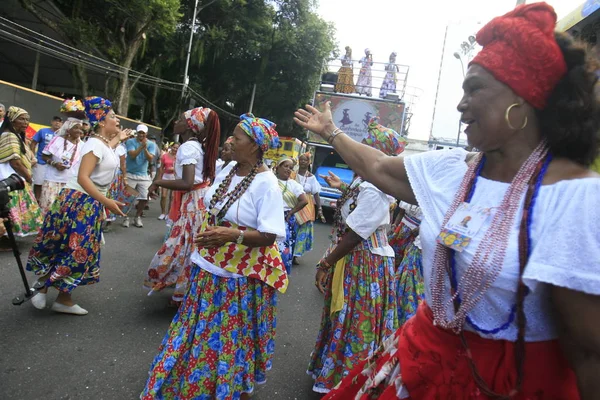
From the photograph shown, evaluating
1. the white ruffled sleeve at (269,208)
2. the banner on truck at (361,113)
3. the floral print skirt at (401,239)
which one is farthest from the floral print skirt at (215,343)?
the banner on truck at (361,113)

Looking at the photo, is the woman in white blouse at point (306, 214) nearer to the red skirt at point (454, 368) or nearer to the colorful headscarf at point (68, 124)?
the colorful headscarf at point (68, 124)

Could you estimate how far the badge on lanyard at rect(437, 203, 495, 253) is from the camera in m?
1.18

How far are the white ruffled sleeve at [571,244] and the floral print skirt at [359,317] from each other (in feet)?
6.46

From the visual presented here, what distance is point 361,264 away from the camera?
9.82 ft

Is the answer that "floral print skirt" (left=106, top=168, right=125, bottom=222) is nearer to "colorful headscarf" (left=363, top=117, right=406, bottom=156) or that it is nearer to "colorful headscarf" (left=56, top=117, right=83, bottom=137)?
"colorful headscarf" (left=56, top=117, right=83, bottom=137)

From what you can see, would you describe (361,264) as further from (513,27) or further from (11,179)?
(11,179)

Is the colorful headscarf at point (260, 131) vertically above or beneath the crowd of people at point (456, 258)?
above

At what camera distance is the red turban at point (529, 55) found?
3.82 feet

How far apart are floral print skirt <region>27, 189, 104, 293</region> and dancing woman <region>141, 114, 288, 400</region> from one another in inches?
59.6

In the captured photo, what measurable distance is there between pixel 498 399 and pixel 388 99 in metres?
12.7

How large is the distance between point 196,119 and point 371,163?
8.83 feet

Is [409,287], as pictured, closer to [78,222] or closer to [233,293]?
[233,293]

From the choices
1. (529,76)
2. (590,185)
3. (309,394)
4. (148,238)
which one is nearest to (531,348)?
(590,185)

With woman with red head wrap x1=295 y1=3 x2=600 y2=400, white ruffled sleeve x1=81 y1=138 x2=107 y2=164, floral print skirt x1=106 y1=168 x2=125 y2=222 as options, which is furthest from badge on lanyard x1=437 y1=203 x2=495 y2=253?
floral print skirt x1=106 y1=168 x2=125 y2=222
